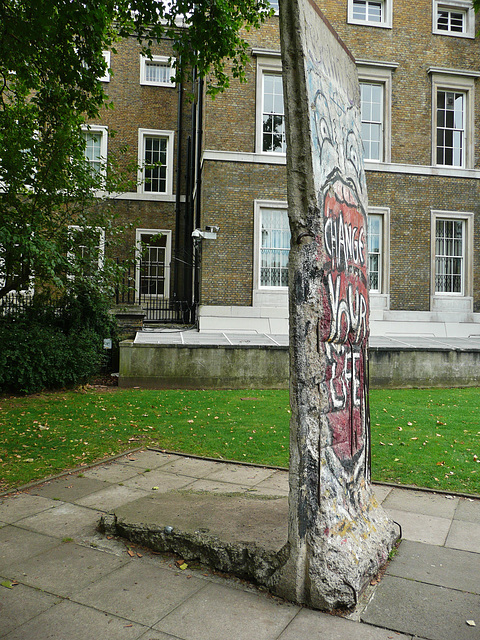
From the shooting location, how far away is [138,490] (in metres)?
5.01

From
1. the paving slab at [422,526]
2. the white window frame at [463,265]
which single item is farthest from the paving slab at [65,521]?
the white window frame at [463,265]

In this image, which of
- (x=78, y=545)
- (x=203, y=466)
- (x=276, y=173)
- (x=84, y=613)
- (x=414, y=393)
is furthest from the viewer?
(x=276, y=173)

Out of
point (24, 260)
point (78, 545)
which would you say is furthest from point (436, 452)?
point (24, 260)

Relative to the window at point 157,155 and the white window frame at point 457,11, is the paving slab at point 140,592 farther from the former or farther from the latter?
the white window frame at point 457,11

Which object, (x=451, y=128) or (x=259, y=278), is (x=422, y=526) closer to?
(x=259, y=278)

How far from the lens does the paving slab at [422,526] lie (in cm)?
393

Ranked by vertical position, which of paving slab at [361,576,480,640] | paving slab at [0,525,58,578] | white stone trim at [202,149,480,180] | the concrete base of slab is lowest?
paving slab at [0,525,58,578]

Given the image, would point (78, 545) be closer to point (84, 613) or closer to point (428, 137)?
point (84, 613)

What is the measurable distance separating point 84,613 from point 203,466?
3.09 m

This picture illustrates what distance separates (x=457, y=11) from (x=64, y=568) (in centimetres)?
2182

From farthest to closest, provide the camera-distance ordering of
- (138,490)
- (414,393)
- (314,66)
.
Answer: (414,393), (138,490), (314,66)

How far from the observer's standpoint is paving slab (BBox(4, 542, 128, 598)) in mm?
3137

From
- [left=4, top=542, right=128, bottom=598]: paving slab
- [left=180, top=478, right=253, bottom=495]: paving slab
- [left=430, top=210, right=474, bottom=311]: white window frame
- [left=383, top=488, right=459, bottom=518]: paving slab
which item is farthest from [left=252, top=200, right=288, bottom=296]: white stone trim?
[left=4, top=542, right=128, bottom=598]: paving slab

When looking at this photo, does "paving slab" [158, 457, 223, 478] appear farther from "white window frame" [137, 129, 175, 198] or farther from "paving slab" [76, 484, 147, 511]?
"white window frame" [137, 129, 175, 198]
